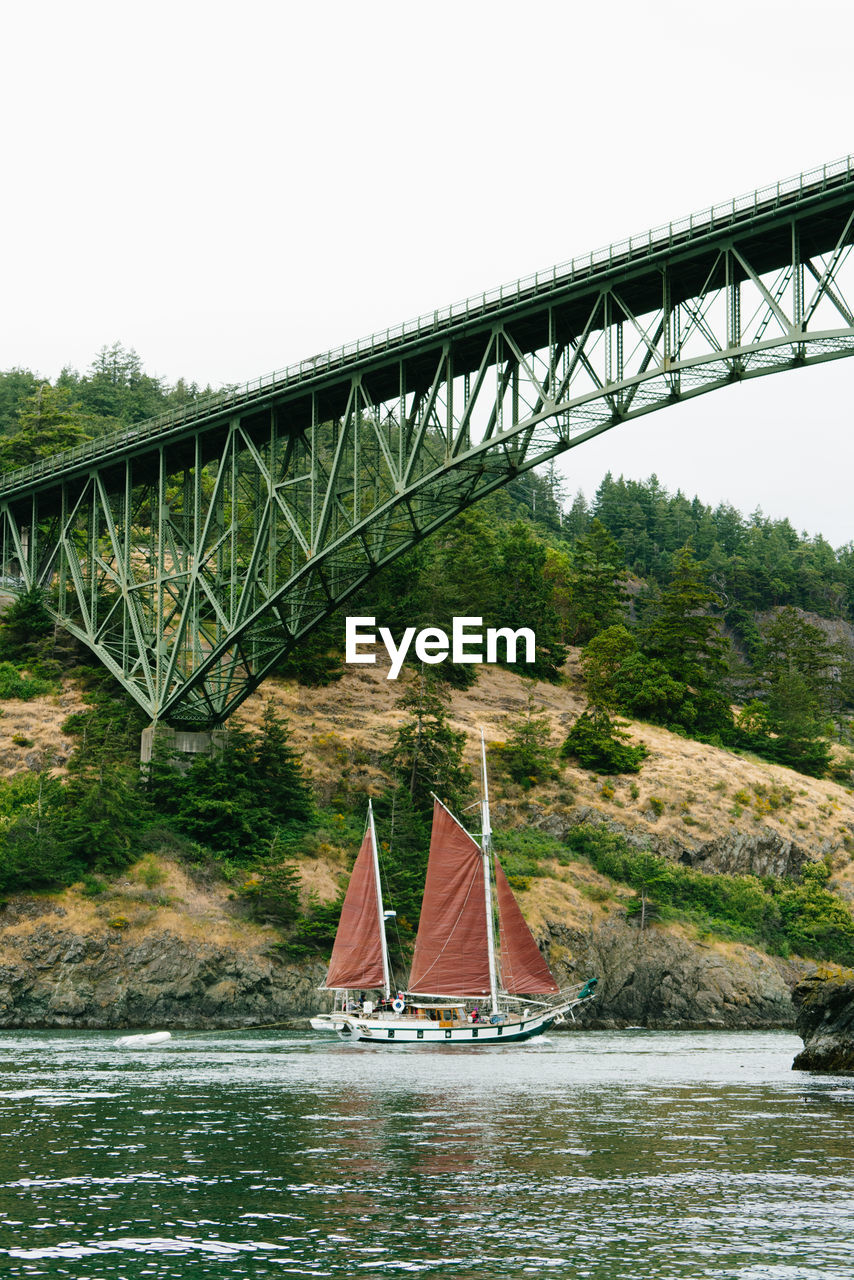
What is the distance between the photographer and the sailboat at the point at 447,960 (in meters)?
55.9

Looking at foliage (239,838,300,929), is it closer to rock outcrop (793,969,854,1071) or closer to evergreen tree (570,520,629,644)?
rock outcrop (793,969,854,1071)

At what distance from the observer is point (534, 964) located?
2199 inches

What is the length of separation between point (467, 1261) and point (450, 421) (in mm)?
43680

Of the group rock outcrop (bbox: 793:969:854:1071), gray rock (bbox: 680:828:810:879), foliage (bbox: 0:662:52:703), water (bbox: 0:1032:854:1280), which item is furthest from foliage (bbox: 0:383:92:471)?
rock outcrop (bbox: 793:969:854:1071)

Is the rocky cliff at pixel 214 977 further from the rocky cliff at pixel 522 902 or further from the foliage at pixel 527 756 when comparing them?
the foliage at pixel 527 756

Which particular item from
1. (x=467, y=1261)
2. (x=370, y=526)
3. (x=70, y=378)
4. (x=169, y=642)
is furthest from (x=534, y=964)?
(x=70, y=378)

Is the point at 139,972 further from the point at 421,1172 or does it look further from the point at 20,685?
the point at 421,1172

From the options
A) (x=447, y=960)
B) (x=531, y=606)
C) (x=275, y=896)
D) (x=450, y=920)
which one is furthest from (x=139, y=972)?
(x=531, y=606)

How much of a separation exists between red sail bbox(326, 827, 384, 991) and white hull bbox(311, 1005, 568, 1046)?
1.56 meters

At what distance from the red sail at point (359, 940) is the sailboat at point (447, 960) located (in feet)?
0.13

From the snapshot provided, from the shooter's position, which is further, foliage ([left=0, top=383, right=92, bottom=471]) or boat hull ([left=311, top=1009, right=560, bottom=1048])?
foliage ([left=0, top=383, right=92, bottom=471])

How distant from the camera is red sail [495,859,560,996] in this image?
55094 mm

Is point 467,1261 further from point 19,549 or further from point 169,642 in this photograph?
point 19,549

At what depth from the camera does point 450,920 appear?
56.0m
